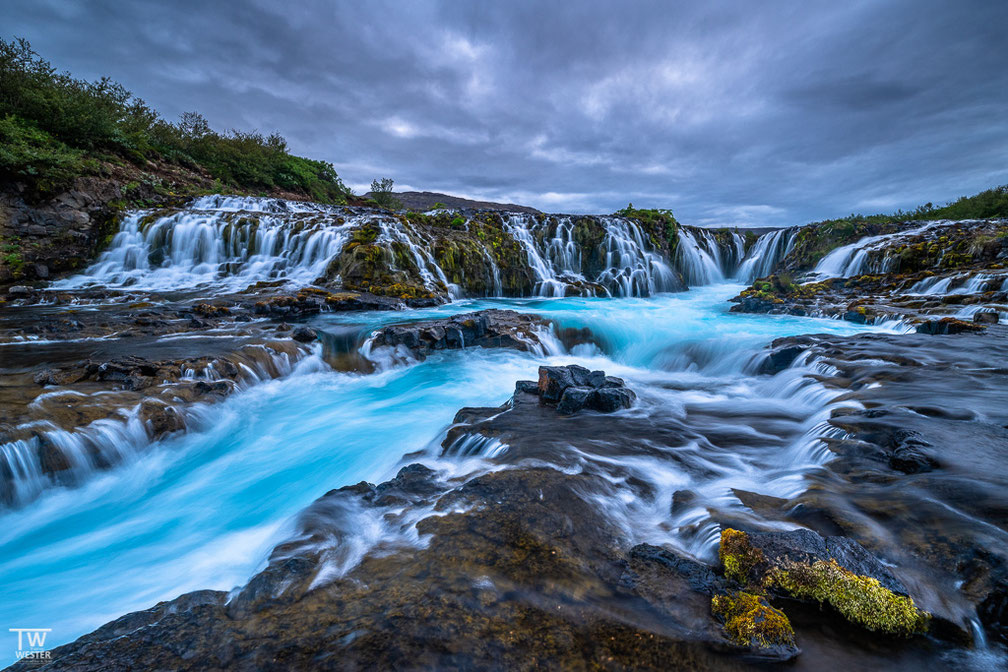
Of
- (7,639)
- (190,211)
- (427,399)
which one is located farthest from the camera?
(190,211)

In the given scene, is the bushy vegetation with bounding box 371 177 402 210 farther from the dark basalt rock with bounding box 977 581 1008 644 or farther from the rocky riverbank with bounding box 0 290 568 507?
the dark basalt rock with bounding box 977 581 1008 644

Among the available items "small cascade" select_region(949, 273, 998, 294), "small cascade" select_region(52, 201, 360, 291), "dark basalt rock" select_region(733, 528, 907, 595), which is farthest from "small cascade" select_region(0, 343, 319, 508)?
"small cascade" select_region(949, 273, 998, 294)

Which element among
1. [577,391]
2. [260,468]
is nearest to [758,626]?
[577,391]

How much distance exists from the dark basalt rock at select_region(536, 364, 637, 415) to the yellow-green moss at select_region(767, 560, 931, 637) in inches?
145

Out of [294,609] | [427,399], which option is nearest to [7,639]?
[294,609]

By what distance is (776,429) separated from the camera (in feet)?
18.6

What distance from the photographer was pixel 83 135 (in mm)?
18641

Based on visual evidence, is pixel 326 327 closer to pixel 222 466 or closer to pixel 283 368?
pixel 283 368

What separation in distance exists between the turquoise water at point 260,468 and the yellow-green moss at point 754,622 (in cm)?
130

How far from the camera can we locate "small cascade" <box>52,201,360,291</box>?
15797mm

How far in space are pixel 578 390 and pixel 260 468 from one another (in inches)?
192

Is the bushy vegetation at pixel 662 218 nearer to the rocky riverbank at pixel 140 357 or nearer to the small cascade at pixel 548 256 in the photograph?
the small cascade at pixel 548 256

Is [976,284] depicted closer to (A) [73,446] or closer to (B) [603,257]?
(B) [603,257]

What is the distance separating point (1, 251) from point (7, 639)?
17549 millimetres
